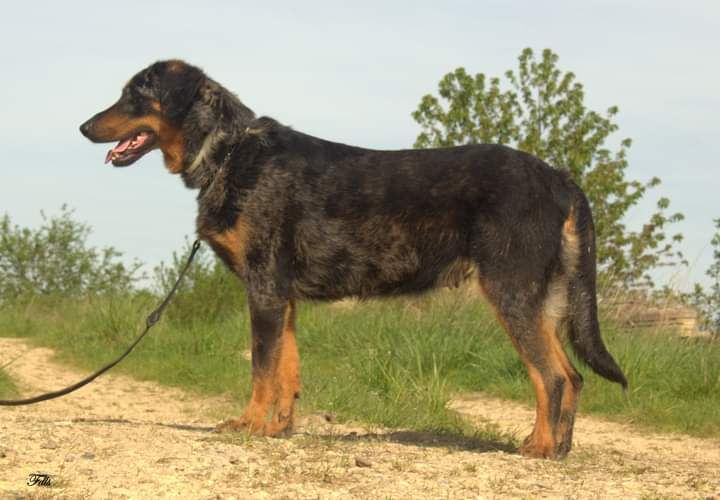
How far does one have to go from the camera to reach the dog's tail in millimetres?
6555

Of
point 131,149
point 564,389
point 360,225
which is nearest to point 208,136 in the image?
point 131,149

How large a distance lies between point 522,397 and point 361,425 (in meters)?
2.40

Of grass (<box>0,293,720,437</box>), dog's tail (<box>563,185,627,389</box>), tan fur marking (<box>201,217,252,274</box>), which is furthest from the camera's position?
grass (<box>0,293,720,437</box>)

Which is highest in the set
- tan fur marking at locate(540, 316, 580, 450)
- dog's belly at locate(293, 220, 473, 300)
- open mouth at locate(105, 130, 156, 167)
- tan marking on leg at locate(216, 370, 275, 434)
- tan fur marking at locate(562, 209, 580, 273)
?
open mouth at locate(105, 130, 156, 167)

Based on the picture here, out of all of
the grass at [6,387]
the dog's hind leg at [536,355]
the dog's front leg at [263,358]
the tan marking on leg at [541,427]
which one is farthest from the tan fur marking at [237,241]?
the grass at [6,387]

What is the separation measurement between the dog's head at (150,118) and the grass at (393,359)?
92.7 inches

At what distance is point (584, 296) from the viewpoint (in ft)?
21.8

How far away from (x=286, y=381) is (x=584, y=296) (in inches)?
79.5

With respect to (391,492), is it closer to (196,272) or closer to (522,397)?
(522,397)

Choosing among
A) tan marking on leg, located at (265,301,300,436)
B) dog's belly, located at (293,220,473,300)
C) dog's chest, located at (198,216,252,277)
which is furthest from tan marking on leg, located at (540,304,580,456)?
dog's chest, located at (198,216,252,277)

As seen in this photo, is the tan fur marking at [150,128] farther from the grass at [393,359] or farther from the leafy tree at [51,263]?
the leafy tree at [51,263]

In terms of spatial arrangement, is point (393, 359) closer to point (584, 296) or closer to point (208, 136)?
point (584, 296)

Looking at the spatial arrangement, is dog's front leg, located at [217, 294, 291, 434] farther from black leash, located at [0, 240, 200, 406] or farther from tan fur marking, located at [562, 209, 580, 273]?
tan fur marking, located at [562, 209, 580, 273]

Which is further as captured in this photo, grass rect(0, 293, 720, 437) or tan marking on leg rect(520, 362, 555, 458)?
grass rect(0, 293, 720, 437)
